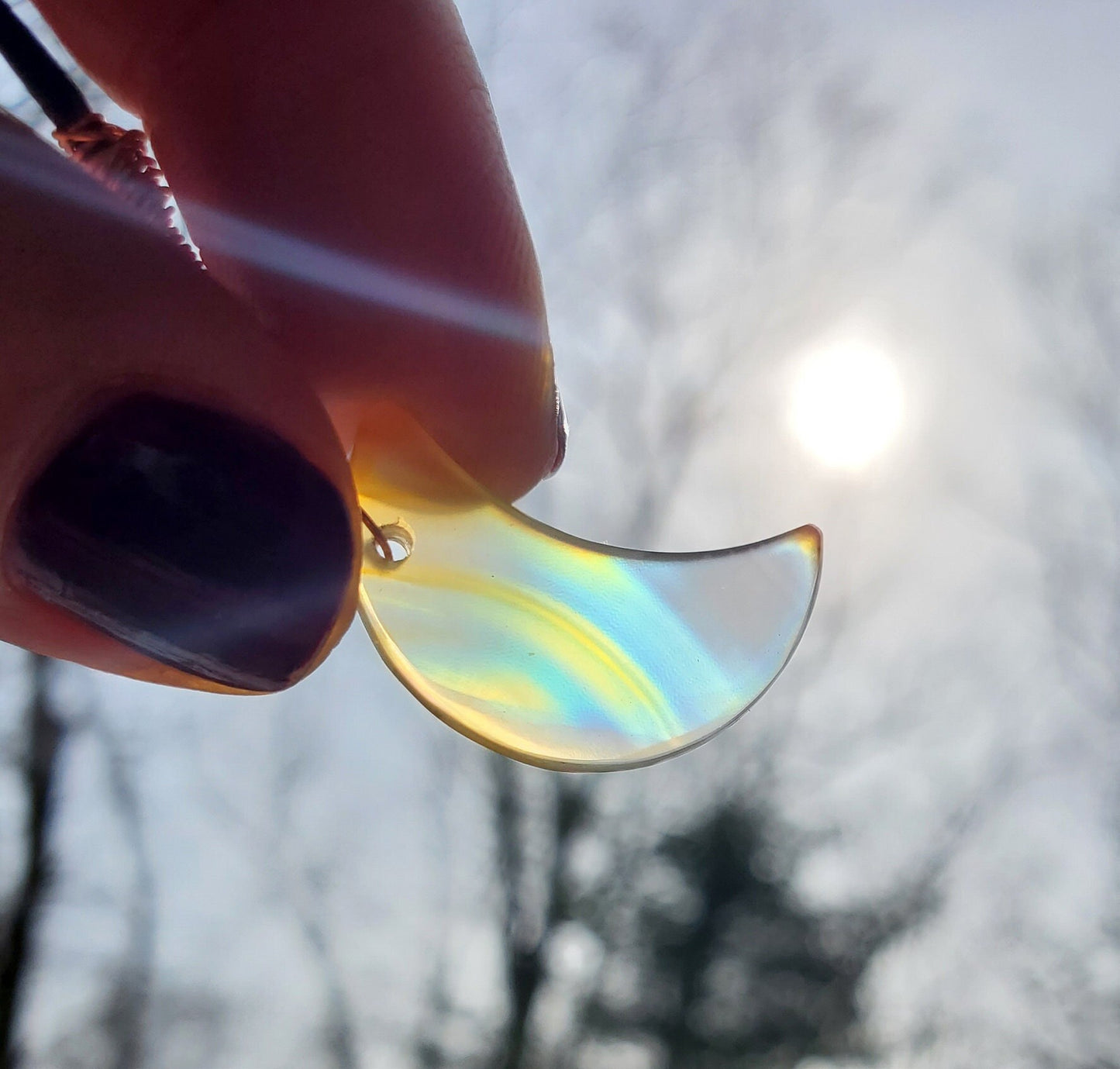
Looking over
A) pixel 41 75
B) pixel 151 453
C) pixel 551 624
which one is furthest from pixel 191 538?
pixel 41 75

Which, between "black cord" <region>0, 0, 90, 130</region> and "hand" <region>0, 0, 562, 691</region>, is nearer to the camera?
"hand" <region>0, 0, 562, 691</region>

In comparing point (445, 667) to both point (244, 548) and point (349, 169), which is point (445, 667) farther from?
point (349, 169)

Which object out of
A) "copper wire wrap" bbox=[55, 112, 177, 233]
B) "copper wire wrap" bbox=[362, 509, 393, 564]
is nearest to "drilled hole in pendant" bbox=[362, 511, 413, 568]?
"copper wire wrap" bbox=[362, 509, 393, 564]

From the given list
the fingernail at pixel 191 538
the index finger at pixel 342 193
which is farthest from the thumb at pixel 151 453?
the index finger at pixel 342 193

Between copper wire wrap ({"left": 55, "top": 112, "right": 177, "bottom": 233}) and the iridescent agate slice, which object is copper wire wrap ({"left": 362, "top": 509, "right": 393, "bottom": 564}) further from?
copper wire wrap ({"left": 55, "top": 112, "right": 177, "bottom": 233})

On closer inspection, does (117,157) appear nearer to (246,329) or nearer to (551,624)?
(246,329)

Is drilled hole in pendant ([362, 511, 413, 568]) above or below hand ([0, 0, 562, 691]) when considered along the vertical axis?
below
